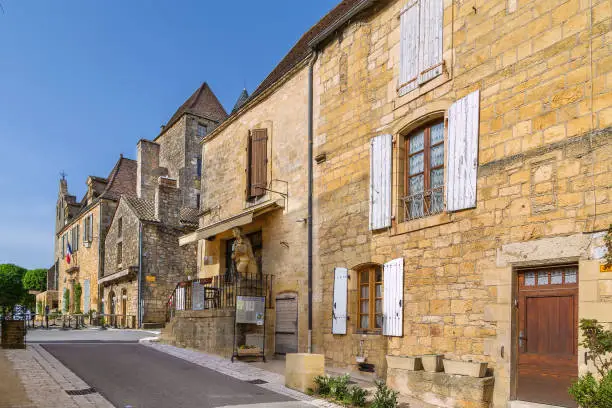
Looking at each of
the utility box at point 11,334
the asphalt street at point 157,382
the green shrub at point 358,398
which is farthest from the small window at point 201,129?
the green shrub at point 358,398

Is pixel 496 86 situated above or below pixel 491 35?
below

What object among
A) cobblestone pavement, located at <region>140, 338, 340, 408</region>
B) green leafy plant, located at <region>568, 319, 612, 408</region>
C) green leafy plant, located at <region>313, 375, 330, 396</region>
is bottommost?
cobblestone pavement, located at <region>140, 338, 340, 408</region>

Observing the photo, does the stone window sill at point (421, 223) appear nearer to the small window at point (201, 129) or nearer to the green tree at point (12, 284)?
the small window at point (201, 129)

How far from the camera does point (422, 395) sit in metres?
7.20

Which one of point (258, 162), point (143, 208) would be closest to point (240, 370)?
point (258, 162)

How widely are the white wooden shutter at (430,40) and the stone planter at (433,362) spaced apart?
4.06 meters

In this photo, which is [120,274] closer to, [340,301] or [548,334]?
[340,301]

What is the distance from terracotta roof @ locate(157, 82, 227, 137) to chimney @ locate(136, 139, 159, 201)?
1166 mm

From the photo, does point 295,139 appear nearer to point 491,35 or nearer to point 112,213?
point 491,35

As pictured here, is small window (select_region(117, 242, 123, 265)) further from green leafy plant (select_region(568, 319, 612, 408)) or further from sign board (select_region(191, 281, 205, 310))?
green leafy plant (select_region(568, 319, 612, 408))

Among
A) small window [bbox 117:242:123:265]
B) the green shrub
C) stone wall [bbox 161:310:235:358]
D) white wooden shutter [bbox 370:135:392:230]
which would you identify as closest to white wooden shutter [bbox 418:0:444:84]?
white wooden shutter [bbox 370:135:392:230]

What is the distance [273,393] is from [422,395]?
6.84 ft

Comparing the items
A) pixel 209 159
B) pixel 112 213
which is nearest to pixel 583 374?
pixel 209 159

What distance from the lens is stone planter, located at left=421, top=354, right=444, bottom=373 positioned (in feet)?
23.7
